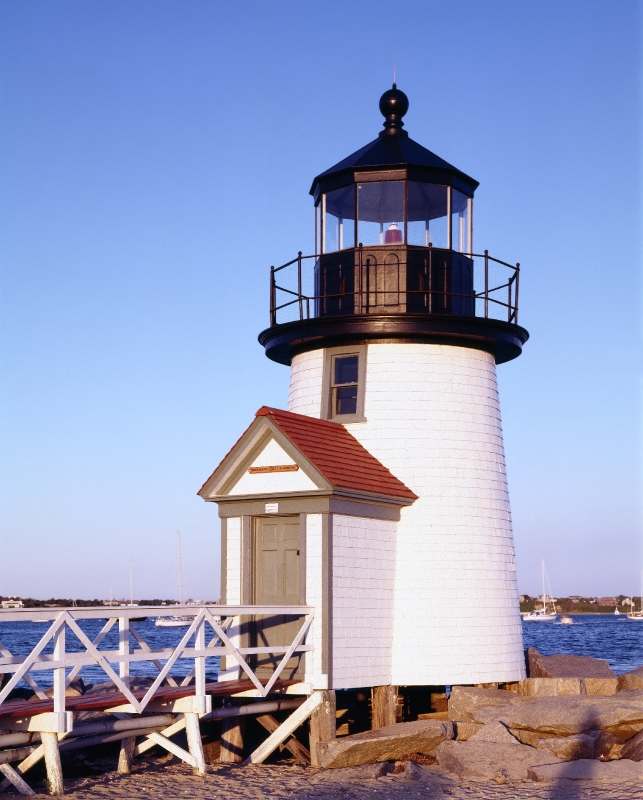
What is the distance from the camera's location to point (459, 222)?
1769cm

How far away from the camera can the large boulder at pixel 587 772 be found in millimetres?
12461

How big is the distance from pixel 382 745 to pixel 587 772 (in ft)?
8.66

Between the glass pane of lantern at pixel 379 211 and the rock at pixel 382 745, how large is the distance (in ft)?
23.4

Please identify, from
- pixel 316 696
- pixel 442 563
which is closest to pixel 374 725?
pixel 316 696

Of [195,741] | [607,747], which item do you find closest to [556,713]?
[607,747]

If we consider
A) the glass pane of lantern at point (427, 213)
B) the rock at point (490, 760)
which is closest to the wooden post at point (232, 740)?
the rock at point (490, 760)

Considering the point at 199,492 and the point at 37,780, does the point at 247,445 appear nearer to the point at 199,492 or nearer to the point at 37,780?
the point at 199,492

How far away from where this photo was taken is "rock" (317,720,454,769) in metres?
14.0

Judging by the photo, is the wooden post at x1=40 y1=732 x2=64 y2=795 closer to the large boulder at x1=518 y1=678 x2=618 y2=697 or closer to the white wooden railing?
the white wooden railing

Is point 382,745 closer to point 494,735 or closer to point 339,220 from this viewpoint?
point 494,735

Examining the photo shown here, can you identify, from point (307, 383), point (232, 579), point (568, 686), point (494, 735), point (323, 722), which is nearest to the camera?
point (494, 735)

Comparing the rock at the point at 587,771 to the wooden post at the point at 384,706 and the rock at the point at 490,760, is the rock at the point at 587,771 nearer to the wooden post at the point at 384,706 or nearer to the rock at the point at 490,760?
the rock at the point at 490,760

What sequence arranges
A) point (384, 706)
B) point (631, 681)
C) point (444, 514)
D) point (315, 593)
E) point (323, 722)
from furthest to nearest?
point (631, 681), point (444, 514), point (384, 706), point (315, 593), point (323, 722)

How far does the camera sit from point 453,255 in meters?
17.2
